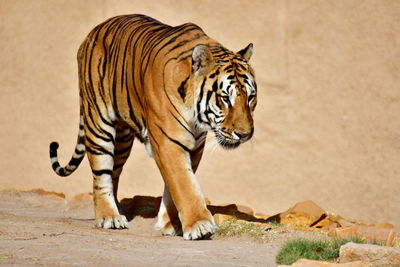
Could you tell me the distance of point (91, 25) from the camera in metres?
8.70

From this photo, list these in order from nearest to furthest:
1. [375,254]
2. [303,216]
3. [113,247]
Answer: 1. [375,254]
2. [113,247]
3. [303,216]

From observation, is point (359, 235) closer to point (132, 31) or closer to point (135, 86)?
point (135, 86)

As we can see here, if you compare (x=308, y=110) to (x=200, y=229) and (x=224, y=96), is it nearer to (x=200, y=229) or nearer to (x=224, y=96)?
(x=224, y=96)

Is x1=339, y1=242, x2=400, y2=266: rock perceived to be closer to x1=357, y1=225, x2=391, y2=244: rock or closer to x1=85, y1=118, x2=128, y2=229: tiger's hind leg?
x1=357, y1=225, x2=391, y2=244: rock

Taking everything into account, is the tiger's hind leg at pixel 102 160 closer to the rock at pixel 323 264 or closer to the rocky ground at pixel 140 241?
the rocky ground at pixel 140 241

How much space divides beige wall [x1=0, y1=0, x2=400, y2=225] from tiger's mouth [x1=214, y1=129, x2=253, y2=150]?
110 inches

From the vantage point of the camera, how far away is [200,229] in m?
5.39

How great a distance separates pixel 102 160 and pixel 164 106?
40.2 inches

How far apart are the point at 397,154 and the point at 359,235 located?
2981 millimetres

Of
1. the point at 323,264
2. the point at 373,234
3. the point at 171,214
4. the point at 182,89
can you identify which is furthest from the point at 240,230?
the point at 323,264

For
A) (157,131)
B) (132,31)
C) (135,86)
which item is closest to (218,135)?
(157,131)

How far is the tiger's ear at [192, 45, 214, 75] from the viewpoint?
5.60 m

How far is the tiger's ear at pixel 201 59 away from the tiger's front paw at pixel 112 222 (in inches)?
49.3

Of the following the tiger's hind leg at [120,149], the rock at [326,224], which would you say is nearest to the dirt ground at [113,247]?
the tiger's hind leg at [120,149]
